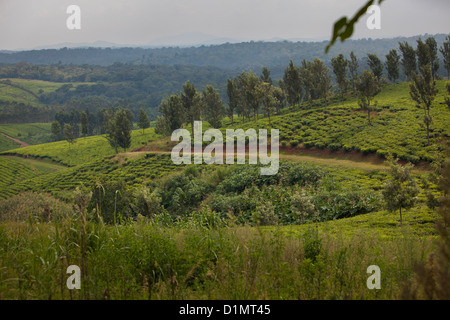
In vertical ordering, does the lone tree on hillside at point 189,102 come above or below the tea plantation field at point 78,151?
above

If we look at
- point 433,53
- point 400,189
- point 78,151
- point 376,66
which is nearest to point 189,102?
point 78,151

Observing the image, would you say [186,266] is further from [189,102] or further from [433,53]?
[433,53]

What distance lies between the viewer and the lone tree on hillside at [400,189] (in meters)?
12.6

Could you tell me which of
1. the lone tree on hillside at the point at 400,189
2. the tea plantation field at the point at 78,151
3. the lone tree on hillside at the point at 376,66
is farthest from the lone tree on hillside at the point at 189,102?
the lone tree on hillside at the point at 400,189

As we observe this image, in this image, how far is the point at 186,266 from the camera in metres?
4.90

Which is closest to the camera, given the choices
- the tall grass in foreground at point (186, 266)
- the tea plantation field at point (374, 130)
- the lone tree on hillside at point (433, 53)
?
the tall grass in foreground at point (186, 266)

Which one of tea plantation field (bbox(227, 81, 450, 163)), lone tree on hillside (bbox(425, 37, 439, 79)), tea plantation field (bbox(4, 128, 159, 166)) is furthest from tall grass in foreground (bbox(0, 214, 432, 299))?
lone tree on hillside (bbox(425, 37, 439, 79))

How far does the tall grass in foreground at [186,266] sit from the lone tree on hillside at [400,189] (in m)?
7.29

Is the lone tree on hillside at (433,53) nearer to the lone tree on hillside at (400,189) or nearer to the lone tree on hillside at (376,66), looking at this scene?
the lone tree on hillside at (376,66)

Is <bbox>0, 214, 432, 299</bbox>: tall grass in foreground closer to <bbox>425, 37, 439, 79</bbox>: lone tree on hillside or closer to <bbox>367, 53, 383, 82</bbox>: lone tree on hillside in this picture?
<bbox>367, 53, 383, 82</bbox>: lone tree on hillside

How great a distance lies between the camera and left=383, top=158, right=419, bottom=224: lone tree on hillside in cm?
1262

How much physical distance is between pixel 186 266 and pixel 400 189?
10.7 meters
